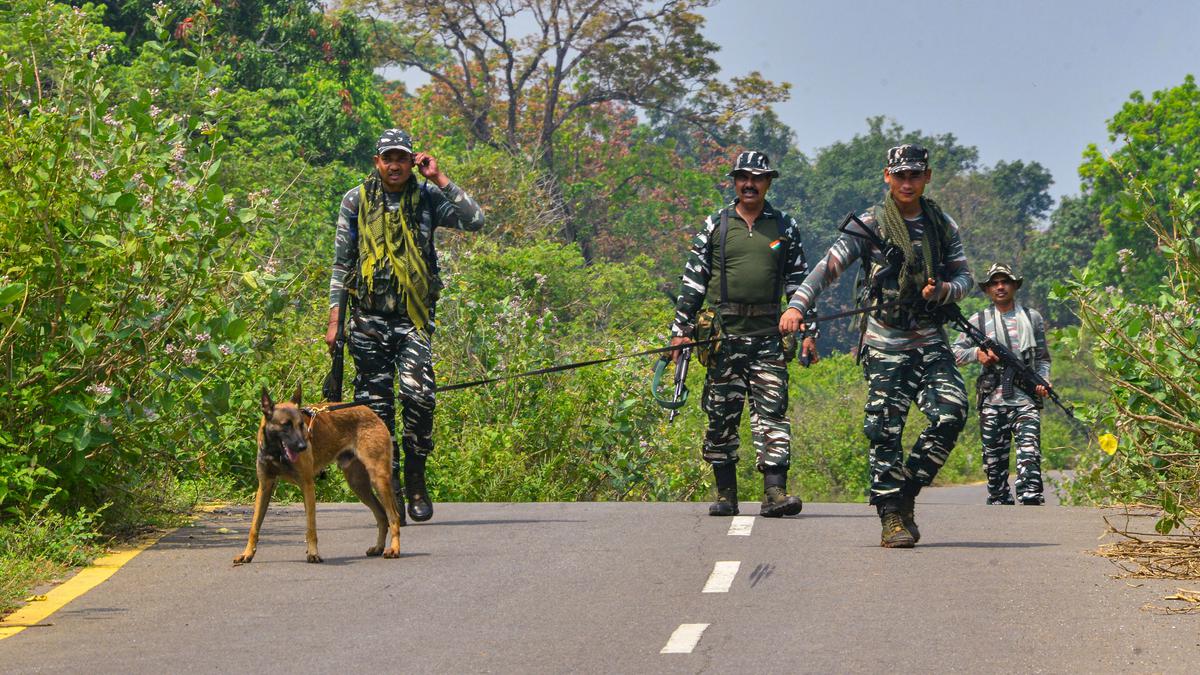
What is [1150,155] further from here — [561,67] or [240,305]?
[240,305]

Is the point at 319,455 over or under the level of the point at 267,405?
under

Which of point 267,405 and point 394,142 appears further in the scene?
point 394,142

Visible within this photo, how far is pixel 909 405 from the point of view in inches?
399

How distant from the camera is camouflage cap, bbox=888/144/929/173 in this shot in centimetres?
1004

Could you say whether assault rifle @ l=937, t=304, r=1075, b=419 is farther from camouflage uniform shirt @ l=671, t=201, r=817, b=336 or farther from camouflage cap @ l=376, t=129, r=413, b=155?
camouflage cap @ l=376, t=129, r=413, b=155

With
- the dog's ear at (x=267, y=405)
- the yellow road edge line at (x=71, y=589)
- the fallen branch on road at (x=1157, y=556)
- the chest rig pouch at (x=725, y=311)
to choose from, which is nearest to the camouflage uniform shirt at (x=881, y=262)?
the chest rig pouch at (x=725, y=311)

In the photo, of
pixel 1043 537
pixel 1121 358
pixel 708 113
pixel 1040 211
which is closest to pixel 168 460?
pixel 1043 537

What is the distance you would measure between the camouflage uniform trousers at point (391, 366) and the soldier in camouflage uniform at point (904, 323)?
2.43 metres

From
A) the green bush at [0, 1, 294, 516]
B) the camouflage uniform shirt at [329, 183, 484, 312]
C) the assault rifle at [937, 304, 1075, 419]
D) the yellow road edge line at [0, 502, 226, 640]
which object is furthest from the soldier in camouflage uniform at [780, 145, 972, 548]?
the yellow road edge line at [0, 502, 226, 640]

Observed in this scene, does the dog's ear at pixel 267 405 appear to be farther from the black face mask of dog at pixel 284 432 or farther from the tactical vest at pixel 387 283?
the tactical vest at pixel 387 283

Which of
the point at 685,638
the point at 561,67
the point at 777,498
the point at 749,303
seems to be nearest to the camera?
the point at 685,638

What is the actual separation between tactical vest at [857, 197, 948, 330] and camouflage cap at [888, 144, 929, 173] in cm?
26

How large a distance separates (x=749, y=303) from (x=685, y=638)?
Answer: 4.15m

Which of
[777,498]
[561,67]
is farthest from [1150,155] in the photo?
[777,498]
